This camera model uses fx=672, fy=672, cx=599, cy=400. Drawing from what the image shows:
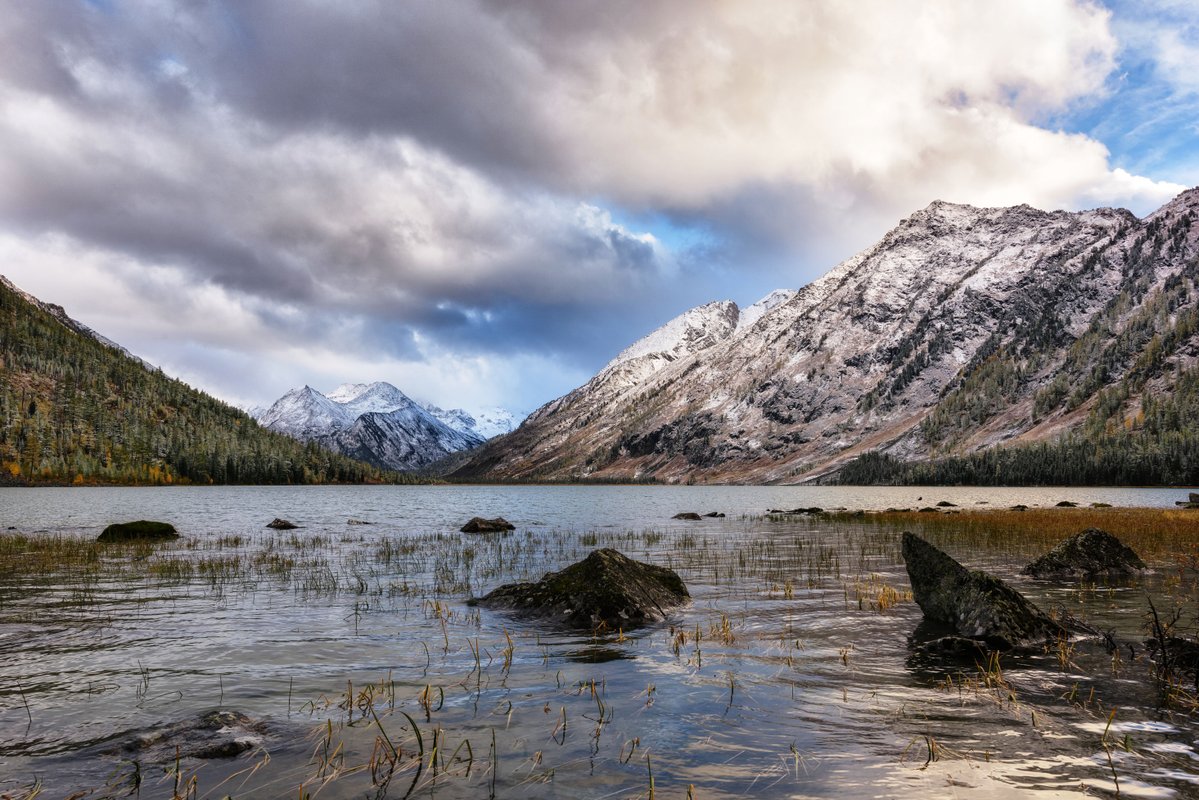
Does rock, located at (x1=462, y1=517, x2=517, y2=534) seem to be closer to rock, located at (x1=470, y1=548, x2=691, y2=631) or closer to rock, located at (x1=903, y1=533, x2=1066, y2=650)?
rock, located at (x1=470, y1=548, x2=691, y2=631)

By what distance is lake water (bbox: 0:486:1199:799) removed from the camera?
7.19 m

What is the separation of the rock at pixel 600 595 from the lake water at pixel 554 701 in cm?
74

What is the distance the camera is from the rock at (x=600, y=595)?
1653 cm

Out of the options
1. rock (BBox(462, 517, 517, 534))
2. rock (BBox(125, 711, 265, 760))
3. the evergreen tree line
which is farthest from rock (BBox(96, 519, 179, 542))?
the evergreen tree line

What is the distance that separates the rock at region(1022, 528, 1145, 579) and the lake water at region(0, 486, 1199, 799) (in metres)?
1.27

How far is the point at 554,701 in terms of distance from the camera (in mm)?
10109

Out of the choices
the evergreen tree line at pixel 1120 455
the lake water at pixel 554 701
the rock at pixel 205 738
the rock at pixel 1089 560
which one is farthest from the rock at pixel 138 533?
the evergreen tree line at pixel 1120 455

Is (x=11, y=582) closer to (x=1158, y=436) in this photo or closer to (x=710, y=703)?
(x=710, y=703)

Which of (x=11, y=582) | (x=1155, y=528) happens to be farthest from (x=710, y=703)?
(x=1155, y=528)

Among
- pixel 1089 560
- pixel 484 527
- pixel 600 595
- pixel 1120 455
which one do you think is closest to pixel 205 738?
pixel 600 595

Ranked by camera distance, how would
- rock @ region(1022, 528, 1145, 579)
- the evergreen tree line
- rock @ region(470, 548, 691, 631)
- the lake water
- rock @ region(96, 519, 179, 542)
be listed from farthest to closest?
the evergreen tree line → rock @ region(96, 519, 179, 542) → rock @ region(1022, 528, 1145, 579) → rock @ region(470, 548, 691, 631) → the lake water

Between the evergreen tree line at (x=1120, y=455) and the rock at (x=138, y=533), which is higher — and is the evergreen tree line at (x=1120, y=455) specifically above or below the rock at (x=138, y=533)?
above

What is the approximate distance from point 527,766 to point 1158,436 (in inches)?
8720

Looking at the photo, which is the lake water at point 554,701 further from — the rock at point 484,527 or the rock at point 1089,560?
the rock at point 484,527
